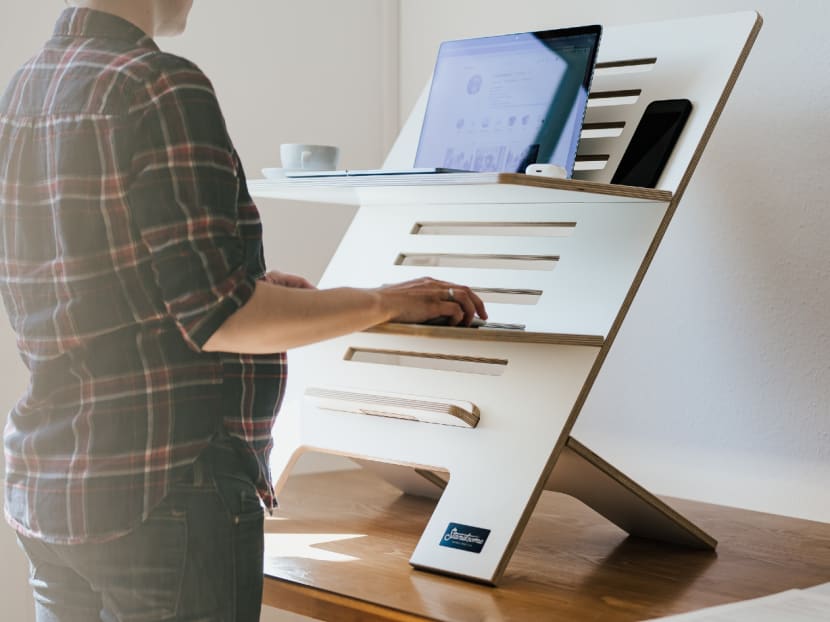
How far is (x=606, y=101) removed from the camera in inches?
71.8

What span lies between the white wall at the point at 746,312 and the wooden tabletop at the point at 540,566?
0.14 m

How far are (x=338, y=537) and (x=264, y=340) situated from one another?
78 centimetres

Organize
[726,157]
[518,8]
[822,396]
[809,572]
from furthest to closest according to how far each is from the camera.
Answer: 1. [518,8]
2. [726,157]
3. [822,396]
4. [809,572]

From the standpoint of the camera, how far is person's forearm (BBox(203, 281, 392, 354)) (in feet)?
3.37

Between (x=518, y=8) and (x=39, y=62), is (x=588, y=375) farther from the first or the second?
(x=518, y=8)

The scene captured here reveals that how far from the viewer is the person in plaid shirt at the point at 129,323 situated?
1.00m

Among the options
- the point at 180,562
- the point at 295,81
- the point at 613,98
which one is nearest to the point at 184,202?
the point at 180,562

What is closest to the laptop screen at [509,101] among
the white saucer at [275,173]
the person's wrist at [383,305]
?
the white saucer at [275,173]

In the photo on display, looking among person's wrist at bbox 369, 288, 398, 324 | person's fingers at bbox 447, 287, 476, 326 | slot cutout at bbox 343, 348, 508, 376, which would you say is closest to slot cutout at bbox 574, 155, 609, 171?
slot cutout at bbox 343, 348, 508, 376

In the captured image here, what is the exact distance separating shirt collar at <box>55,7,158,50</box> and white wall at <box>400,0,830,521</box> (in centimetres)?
140

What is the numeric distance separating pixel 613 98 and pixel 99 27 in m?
1.00

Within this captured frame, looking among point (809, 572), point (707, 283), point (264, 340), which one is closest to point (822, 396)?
point (707, 283)

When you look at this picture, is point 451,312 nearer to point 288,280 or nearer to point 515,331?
point 515,331

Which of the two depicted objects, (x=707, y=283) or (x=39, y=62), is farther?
(x=707, y=283)
